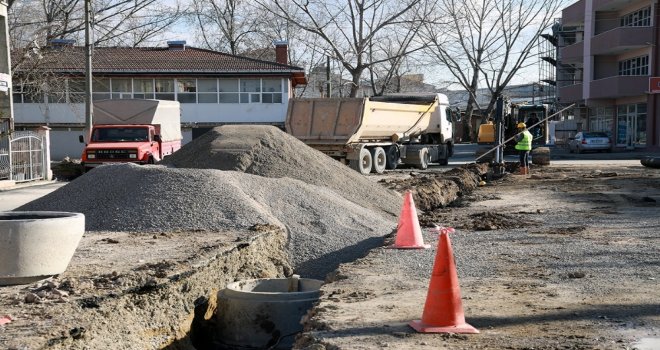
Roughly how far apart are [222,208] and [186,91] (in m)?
32.6

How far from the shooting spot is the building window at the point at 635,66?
4566 centimetres

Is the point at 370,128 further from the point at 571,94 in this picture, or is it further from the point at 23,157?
the point at 571,94

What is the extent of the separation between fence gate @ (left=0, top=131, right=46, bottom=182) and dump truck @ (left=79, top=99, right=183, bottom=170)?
156cm

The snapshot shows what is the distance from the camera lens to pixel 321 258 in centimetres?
1066

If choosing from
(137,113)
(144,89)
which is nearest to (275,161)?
(137,113)

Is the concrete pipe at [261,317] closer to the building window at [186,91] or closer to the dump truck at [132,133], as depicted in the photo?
the dump truck at [132,133]

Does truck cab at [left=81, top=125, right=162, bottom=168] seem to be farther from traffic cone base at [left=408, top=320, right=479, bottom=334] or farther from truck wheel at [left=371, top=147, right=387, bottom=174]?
traffic cone base at [left=408, top=320, right=479, bottom=334]

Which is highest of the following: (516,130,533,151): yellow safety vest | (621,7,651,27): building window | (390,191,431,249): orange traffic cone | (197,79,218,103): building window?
(621,7,651,27): building window

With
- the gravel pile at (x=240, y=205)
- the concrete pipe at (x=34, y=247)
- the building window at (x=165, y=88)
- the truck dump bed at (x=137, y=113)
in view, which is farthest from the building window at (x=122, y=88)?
the concrete pipe at (x=34, y=247)

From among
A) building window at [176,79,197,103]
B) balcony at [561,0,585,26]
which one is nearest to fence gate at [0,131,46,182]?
building window at [176,79,197,103]

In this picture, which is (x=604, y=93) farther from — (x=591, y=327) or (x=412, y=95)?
(x=591, y=327)

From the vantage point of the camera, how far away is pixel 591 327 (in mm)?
5719

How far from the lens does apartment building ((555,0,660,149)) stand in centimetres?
4388

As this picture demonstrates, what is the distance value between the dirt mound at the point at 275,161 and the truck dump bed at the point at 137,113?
1142cm
